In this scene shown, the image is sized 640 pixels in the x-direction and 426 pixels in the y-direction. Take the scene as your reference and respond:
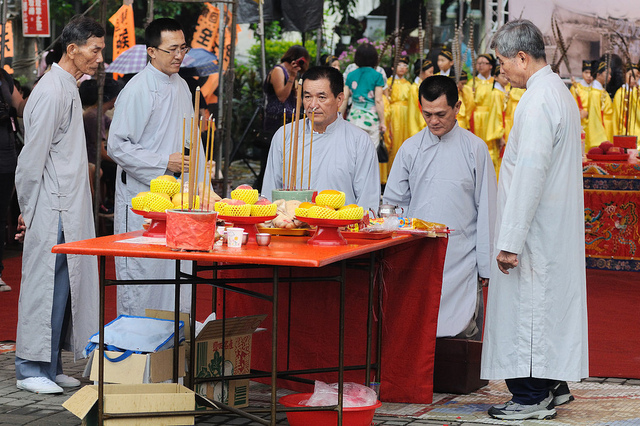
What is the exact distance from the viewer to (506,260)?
10.9 feet

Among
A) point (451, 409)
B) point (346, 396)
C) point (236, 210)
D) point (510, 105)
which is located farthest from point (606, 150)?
point (236, 210)

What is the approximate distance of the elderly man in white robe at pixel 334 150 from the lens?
12.7 feet

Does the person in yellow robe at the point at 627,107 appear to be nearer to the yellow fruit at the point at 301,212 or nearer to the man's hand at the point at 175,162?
the man's hand at the point at 175,162

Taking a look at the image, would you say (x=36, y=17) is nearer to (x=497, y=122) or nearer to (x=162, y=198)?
(x=497, y=122)

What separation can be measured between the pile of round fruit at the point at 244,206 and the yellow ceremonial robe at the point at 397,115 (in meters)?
7.34

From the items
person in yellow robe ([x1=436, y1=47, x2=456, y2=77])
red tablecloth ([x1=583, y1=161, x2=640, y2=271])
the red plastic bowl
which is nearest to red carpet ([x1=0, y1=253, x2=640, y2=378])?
red tablecloth ([x1=583, y1=161, x2=640, y2=271])

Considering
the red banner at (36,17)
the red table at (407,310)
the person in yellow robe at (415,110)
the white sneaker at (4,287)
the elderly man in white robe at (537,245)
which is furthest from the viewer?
the person in yellow robe at (415,110)

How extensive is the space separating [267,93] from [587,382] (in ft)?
14.7

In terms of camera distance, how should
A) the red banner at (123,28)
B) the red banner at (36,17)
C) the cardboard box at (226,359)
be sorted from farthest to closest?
1. the red banner at (123,28)
2. the red banner at (36,17)
3. the cardboard box at (226,359)

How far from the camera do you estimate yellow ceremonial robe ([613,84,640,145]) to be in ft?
29.6

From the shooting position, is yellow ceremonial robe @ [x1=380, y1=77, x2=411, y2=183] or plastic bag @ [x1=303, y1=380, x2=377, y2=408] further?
yellow ceremonial robe @ [x1=380, y1=77, x2=411, y2=183]

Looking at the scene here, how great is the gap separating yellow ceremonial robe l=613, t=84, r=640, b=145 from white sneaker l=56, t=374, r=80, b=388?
654cm

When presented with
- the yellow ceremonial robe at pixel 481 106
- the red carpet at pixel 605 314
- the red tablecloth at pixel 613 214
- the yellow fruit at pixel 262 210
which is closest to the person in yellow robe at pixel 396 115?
the yellow ceremonial robe at pixel 481 106

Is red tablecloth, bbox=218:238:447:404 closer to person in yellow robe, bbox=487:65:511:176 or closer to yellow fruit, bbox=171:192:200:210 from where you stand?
yellow fruit, bbox=171:192:200:210
